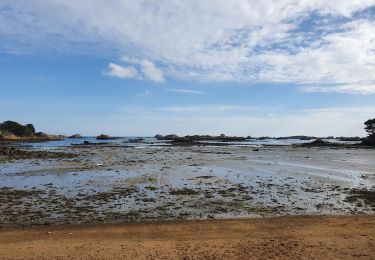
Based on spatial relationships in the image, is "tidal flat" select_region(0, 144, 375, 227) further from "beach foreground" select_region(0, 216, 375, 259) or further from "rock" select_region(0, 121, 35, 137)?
"rock" select_region(0, 121, 35, 137)

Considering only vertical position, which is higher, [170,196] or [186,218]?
[170,196]

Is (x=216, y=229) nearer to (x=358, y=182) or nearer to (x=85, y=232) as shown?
(x=85, y=232)

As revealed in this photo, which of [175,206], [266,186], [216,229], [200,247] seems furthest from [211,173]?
[200,247]

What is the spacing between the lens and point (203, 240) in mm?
10086

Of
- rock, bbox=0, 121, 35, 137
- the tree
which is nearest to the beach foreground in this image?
the tree

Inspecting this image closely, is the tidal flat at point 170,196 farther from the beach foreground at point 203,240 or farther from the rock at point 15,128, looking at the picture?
the rock at point 15,128

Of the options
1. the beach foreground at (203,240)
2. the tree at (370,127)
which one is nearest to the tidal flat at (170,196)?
the beach foreground at (203,240)

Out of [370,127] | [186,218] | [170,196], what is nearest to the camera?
[186,218]

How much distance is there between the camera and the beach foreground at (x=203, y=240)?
895cm

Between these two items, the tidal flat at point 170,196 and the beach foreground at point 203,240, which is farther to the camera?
the tidal flat at point 170,196

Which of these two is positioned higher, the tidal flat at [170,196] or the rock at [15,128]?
the rock at [15,128]

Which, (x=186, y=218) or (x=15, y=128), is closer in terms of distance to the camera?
(x=186, y=218)

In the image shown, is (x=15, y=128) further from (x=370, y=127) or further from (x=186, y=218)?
(x=186, y=218)

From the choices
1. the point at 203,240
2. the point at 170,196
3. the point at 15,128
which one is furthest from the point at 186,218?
the point at 15,128
